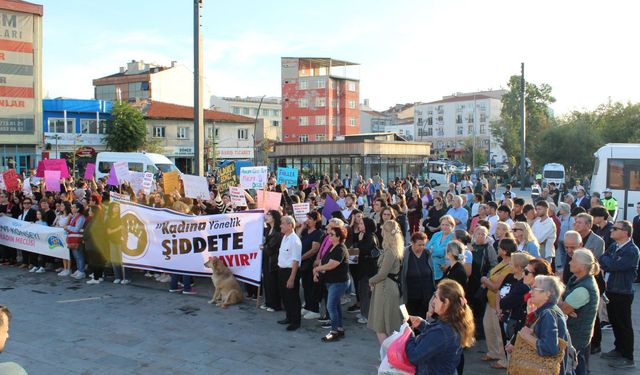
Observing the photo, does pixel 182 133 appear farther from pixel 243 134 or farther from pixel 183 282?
pixel 183 282

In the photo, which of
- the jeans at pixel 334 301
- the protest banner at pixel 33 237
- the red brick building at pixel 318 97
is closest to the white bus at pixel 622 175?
the jeans at pixel 334 301

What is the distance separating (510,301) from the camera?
5742 millimetres

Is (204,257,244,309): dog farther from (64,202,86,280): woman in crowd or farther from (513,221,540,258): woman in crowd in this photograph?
(513,221,540,258): woman in crowd

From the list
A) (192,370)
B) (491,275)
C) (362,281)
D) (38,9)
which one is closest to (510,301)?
(491,275)

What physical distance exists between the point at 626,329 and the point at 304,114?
76979 mm

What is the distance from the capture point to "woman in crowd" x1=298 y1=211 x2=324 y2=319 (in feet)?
28.7

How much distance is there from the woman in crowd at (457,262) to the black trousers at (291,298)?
2591 millimetres

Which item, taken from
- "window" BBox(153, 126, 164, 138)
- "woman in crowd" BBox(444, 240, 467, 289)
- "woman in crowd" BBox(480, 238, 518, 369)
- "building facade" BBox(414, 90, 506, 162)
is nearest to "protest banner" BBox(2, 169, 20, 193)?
"woman in crowd" BBox(444, 240, 467, 289)

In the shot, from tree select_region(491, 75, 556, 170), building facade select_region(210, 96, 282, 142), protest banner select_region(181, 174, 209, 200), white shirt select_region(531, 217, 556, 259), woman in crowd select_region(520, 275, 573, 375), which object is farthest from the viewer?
building facade select_region(210, 96, 282, 142)

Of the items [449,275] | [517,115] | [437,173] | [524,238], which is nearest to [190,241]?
[449,275]

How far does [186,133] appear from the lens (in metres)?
53.1

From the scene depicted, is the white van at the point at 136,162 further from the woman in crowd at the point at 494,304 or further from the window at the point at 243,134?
the woman in crowd at the point at 494,304

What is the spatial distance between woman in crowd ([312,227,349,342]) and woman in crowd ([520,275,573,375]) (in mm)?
3508

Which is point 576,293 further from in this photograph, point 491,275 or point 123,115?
point 123,115
